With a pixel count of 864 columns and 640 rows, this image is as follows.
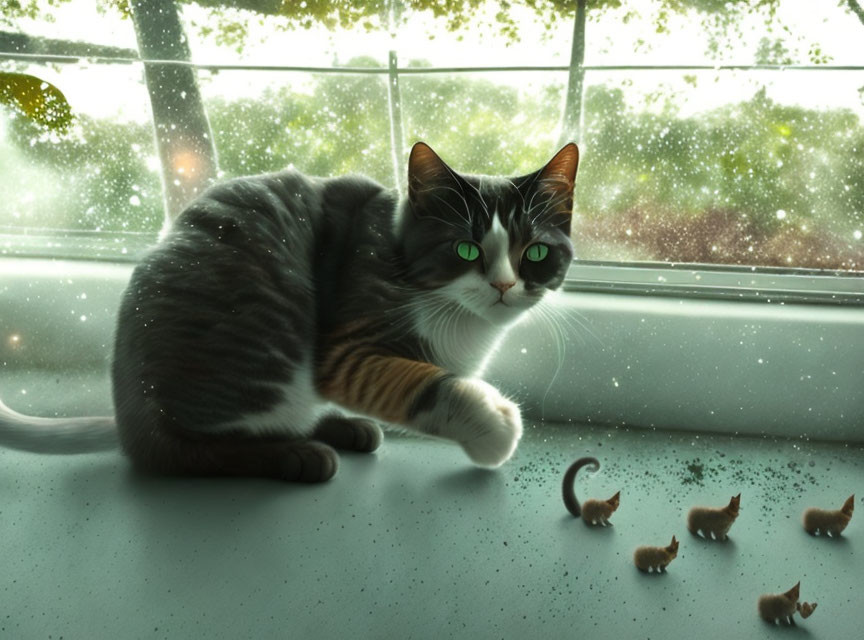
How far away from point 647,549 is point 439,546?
0.19 m

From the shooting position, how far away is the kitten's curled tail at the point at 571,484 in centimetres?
68

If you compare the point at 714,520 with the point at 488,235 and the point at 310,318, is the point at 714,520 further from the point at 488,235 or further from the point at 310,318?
the point at 310,318

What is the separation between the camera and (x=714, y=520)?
2.10 feet

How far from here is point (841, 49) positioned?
787 millimetres

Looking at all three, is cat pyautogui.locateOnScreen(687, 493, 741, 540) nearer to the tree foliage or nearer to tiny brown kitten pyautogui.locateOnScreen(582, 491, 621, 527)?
tiny brown kitten pyautogui.locateOnScreen(582, 491, 621, 527)

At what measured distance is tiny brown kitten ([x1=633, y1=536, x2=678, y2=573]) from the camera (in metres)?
0.59

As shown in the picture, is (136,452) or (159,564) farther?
(136,452)

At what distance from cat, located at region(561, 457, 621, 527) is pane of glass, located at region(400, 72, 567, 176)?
1.33 feet

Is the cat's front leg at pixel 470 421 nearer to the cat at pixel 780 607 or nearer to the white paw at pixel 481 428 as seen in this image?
the white paw at pixel 481 428

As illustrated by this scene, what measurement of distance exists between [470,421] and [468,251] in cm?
21

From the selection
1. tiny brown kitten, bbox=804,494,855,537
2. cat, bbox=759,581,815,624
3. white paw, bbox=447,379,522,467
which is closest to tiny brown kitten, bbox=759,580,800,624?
cat, bbox=759,581,815,624

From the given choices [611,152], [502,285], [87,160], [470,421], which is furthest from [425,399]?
[87,160]

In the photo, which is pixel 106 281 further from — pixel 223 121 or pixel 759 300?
pixel 759 300

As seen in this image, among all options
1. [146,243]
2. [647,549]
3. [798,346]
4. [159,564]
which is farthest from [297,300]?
[798,346]
